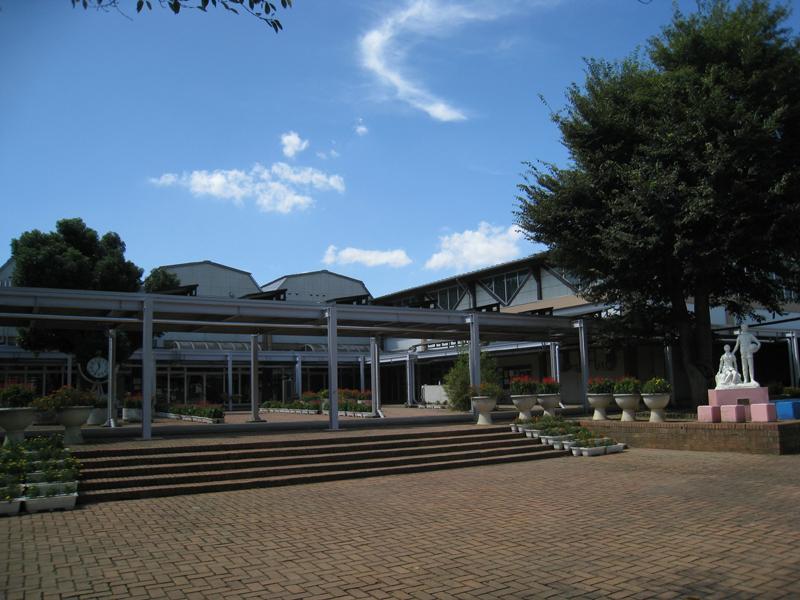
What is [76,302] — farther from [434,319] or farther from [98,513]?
[434,319]

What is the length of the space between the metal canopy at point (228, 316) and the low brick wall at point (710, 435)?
6270 millimetres

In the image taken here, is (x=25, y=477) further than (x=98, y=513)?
Yes

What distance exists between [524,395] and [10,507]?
478 inches

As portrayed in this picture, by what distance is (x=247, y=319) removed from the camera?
18.4m

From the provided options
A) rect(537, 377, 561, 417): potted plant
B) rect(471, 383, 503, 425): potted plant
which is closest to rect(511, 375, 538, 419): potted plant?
rect(537, 377, 561, 417): potted plant

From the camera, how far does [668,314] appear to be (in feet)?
68.5

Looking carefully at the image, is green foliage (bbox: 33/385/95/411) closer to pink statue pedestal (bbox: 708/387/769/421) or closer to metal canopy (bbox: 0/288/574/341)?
metal canopy (bbox: 0/288/574/341)

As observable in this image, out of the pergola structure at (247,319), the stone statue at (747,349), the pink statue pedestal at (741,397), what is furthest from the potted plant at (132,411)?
the stone statue at (747,349)

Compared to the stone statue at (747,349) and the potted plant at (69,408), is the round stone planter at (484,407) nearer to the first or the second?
the stone statue at (747,349)

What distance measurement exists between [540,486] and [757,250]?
11505 mm

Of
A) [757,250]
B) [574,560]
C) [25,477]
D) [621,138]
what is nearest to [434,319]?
[621,138]

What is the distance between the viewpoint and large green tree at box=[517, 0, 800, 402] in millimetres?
16688

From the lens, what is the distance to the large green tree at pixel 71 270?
2427 centimetres

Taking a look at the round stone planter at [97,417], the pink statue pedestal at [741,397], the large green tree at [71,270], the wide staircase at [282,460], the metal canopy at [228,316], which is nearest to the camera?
the wide staircase at [282,460]
